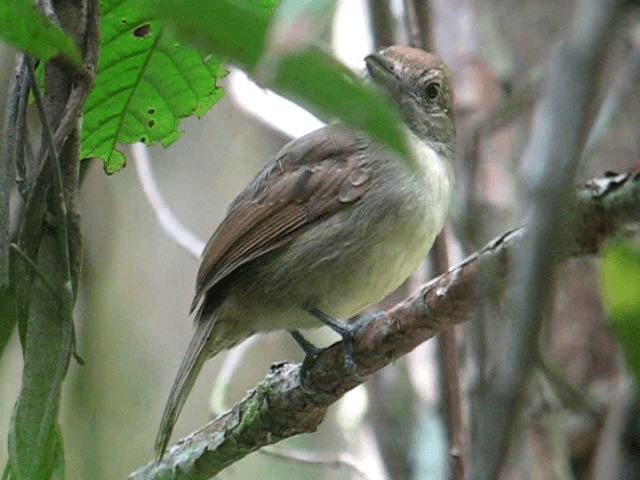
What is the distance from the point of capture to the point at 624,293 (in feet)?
2.16

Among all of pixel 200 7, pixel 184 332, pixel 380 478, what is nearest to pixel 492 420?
pixel 200 7

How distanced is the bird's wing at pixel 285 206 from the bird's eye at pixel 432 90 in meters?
0.37

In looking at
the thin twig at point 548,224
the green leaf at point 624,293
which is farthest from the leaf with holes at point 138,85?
the thin twig at point 548,224

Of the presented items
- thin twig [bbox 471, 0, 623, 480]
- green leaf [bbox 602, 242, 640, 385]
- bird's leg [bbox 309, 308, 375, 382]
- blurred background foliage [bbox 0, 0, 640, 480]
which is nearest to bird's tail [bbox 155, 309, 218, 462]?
bird's leg [bbox 309, 308, 375, 382]

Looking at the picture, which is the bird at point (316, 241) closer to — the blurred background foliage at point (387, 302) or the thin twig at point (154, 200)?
the blurred background foliage at point (387, 302)

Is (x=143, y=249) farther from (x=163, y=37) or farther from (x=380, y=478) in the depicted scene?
(x=163, y=37)

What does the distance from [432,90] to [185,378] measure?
4.00ft

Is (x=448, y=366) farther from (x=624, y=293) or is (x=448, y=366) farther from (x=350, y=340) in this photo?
(x=624, y=293)

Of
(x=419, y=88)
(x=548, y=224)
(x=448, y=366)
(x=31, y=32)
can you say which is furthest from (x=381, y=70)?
(x=548, y=224)

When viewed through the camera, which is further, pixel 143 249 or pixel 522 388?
pixel 143 249

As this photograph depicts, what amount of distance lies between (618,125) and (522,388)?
3893 mm

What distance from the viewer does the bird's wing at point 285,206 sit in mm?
2758

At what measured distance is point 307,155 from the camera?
291cm

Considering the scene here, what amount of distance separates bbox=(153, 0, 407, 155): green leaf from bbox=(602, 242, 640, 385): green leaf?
16 cm
